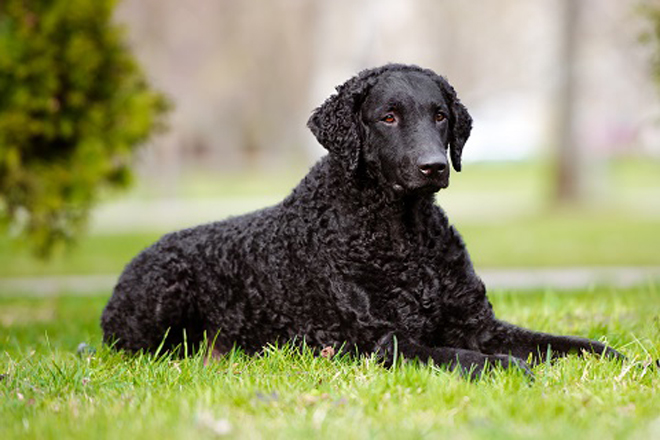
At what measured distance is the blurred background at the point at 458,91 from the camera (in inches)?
583

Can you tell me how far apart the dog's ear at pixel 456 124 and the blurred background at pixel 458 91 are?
5.55m

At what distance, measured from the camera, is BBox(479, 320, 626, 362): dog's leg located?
4324 mm

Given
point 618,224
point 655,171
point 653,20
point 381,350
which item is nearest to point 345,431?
point 381,350

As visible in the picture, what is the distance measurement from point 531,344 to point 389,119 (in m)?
1.33

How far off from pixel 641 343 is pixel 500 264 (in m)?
8.11

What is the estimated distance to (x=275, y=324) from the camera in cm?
479

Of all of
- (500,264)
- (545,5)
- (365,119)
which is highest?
(545,5)

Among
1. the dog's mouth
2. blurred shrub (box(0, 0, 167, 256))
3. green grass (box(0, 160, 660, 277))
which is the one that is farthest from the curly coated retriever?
green grass (box(0, 160, 660, 277))

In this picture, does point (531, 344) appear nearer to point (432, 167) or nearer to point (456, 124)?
point (432, 167)

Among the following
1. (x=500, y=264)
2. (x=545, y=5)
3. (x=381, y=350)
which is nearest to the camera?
(x=381, y=350)

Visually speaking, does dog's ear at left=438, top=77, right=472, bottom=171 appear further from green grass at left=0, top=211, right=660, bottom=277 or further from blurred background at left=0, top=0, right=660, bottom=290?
green grass at left=0, top=211, right=660, bottom=277

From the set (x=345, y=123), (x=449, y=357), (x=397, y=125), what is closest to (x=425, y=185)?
(x=397, y=125)

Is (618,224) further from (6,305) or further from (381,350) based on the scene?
(381,350)

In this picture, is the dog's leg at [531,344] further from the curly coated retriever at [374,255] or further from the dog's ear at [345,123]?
the dog's ear at [345,123]
